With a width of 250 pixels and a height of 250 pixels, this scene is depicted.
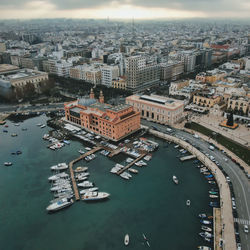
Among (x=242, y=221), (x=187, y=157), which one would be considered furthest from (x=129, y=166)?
(x=242, y=221)

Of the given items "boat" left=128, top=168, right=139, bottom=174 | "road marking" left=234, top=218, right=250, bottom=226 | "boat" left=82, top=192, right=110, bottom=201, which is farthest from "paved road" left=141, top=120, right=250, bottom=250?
"boat" left=82, top=192, right=110, bottom=201

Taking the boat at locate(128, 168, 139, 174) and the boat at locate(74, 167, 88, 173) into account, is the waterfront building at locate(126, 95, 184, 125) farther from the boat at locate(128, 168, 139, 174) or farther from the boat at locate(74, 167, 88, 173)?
the boat at locate(74, 167, 88, 173)

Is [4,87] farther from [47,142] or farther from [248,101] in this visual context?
[248,101]

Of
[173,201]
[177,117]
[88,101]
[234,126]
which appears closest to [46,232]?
[173,201]

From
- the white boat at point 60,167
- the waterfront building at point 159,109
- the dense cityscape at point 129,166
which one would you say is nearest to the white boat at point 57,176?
the dense cityscape at point 129,166

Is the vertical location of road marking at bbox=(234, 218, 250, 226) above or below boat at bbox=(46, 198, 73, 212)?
above

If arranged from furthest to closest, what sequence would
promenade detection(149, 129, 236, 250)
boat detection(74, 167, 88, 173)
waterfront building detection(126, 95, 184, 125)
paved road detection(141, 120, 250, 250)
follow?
1. waterfront building detection(126, 95, 184, 125)
2. boat detection(74, 167, 88, 173)
3. paved road detection(141, 120, 250, 250)
4. promenade detection(149, 129, 236, 250)
